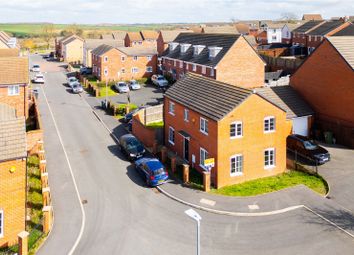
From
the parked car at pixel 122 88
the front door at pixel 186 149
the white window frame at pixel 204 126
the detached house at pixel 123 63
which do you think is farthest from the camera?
the detached house at pixel 123 63

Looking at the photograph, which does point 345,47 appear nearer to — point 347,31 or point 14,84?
point 14,84

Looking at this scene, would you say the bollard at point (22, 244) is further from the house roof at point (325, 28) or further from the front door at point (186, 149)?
the house roof at point (325, 28)

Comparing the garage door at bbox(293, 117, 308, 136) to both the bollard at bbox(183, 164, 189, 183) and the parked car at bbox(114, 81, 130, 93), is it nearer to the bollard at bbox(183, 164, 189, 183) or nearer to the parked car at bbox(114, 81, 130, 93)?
the bollard at bbox(183, 164, 189, 183)

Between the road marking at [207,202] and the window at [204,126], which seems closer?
the road marking at [207,202]

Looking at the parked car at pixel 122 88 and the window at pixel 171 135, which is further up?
the parked car at pixel 122 88

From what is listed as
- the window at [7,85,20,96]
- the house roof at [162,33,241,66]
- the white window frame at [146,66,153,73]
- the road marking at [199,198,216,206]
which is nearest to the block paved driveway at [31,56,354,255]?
the road marking at [199,198,216,206]

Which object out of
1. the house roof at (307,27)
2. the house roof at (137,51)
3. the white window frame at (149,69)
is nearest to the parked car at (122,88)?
the house roof at (137,51)

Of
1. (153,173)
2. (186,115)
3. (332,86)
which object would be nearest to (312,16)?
(332,86)

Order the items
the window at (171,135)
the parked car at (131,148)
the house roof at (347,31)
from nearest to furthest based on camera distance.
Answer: the parked car at (131,148), the window at (171,135), the house roof at (347,31)

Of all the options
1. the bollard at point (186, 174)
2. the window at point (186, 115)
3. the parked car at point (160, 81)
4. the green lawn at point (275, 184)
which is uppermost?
the parked car at point (160, 81)
